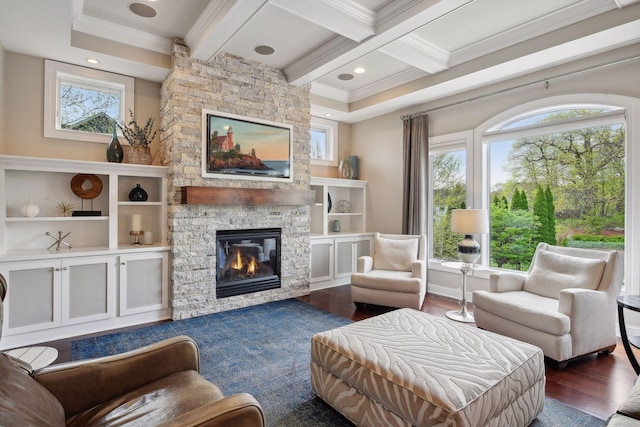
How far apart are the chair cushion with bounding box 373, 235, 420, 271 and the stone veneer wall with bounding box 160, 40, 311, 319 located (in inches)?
47.4

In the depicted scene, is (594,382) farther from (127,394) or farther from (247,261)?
(247,261)

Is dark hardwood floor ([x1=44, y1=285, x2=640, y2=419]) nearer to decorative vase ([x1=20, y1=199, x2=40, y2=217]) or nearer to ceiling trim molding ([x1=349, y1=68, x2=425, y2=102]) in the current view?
decorative vase ([x1=20, y1=199, x2=40, y2=217])

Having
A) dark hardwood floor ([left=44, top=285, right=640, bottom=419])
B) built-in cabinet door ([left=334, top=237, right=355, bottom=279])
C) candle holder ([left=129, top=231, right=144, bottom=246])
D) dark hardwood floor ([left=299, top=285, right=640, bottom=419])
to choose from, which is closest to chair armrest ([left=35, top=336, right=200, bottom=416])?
dark hardwood floor ([left=44, top=285, right=640, bottom=419])

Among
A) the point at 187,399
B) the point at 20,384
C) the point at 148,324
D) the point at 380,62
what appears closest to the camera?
the point at 20,384

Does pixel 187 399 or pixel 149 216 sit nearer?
pixel 187 399

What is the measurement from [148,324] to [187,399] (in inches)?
103

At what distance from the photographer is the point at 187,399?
1391mm

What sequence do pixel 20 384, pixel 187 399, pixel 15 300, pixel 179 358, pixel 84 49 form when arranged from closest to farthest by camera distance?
pixel 20 384
pixel 187 399
pixel 179 358
pixel 15 300
pixel 84 49

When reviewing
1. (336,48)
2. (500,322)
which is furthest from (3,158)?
(500,322)

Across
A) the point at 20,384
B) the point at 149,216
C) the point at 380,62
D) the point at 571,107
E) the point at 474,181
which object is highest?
the point at 380,62

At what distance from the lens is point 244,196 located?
407 cm

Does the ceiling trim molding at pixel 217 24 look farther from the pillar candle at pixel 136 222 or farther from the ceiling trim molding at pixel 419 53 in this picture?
the pillar candle at pixel 136 222

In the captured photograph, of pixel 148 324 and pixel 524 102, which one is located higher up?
pixel 524 102

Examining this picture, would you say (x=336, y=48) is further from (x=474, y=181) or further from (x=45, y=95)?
(x=45, y=95)
